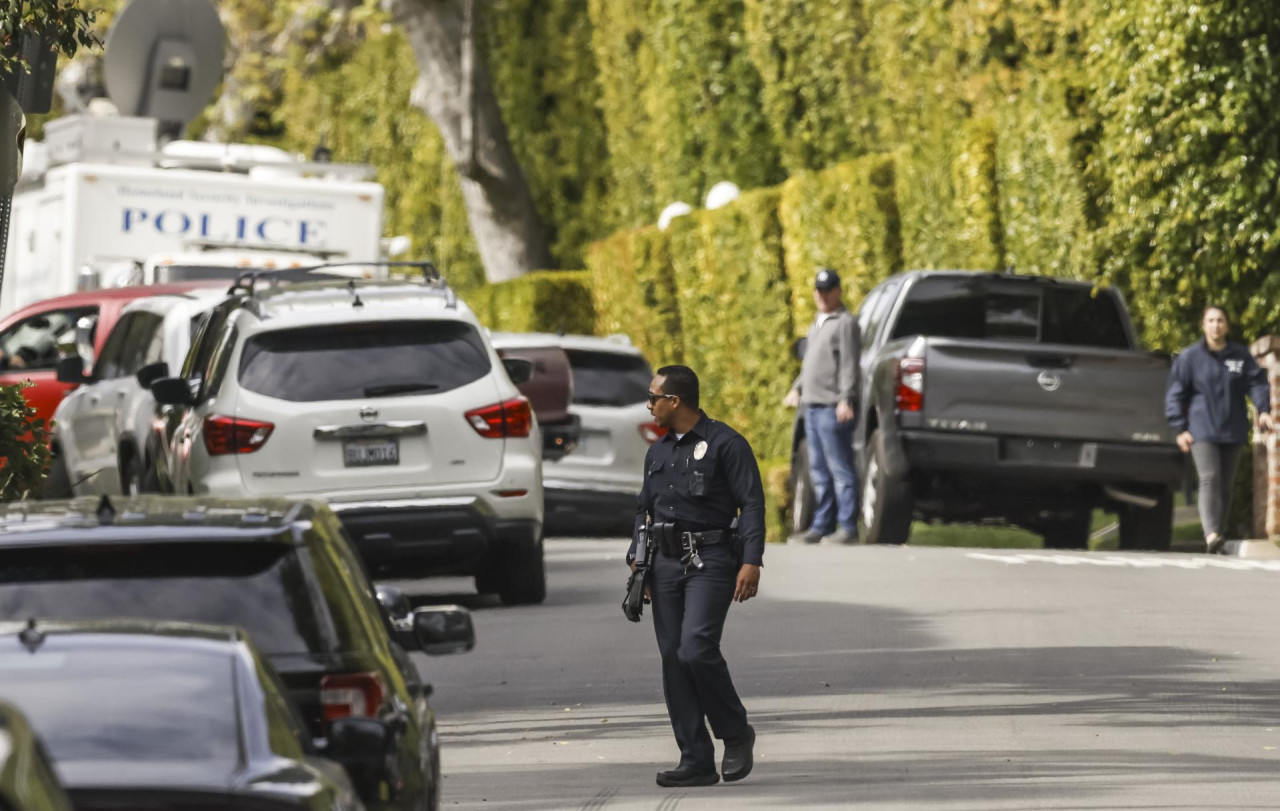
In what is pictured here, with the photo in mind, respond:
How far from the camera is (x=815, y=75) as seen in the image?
99.9 feet

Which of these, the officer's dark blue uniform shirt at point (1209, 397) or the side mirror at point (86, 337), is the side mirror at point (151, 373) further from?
the officer's dark blue uniform shirt at point (1209, 397)

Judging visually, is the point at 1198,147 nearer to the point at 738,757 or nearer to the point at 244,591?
the point at 738,757

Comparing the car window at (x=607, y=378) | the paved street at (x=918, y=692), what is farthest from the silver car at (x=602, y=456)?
the paved street at (x=918, y=692)

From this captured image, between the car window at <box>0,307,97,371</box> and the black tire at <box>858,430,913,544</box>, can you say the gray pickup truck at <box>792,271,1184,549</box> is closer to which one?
the black tire at <box>858,430,913,544</box>

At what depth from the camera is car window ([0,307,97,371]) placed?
2047cm

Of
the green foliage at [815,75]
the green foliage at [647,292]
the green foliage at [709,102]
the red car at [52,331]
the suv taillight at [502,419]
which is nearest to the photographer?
the suv taillight at [502,419]

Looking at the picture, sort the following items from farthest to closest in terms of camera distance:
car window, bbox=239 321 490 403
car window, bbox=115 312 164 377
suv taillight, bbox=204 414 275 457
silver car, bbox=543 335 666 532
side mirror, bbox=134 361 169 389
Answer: silver car, bbox=543 335 666 532
car window, bbox=115 312 164 377
side mirror, bbox=134 361 169 389
car window, bbox=239 321 490 403
suv taillight, bbox=204 414 275 457

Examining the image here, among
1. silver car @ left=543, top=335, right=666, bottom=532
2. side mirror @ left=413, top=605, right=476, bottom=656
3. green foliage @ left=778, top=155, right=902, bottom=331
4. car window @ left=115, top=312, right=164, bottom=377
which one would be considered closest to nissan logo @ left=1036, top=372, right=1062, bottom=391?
silver car @ left=543, top=335, right=666, bottom=532

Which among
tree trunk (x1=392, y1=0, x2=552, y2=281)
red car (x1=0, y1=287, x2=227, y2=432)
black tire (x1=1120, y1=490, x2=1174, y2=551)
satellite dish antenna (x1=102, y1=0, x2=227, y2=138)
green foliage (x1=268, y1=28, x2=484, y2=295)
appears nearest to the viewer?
black tire (x1=1120, y1=490, x2=1174, y2=551)

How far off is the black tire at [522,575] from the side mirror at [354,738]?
30.5 feet

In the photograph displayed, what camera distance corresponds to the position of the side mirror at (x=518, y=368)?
16547mm

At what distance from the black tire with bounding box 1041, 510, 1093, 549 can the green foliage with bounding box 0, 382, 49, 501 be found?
372 inches

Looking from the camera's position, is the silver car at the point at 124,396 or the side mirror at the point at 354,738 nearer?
the side mirror at the point at 354,738

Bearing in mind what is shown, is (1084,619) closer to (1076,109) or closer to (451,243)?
(1076,109)
